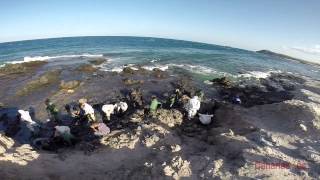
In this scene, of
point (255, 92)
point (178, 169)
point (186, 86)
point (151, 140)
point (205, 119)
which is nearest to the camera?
point (178, 169)

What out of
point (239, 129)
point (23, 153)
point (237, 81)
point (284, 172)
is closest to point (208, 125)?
point (239, 129)

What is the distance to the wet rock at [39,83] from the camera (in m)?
23.3

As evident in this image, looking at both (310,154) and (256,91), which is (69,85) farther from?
(310,154)

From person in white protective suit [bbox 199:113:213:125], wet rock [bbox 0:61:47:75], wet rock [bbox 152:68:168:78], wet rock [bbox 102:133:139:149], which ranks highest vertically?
wet rock [bbox 152:68:168:78]

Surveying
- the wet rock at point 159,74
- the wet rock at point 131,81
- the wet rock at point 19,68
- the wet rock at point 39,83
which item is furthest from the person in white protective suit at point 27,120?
the wet rock at point 19,68

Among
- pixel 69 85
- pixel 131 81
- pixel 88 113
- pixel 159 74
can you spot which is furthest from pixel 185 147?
pixel 159 74

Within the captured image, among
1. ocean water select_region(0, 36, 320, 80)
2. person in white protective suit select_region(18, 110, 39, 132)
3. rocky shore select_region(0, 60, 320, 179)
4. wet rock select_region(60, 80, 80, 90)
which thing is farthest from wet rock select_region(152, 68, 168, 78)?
person in white protective suit select_region(18, 110, 39, 132)

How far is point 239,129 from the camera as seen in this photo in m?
14.6

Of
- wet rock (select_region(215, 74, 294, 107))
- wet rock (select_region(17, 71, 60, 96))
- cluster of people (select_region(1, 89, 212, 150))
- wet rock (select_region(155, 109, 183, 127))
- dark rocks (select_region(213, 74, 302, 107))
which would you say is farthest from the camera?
wet rock (select_region(17, 71, 60, 96))

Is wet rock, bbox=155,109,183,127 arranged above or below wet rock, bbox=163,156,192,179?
above

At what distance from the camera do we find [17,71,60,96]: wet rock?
76.4 ft

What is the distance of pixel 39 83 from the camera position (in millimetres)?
25391

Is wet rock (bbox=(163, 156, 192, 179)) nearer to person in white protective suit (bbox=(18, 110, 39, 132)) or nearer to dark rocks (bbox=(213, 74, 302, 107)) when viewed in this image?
person in white protective suit (bbox=(18, 110, 39, 132))

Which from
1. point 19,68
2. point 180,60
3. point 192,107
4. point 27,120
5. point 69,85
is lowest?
point 27,120
